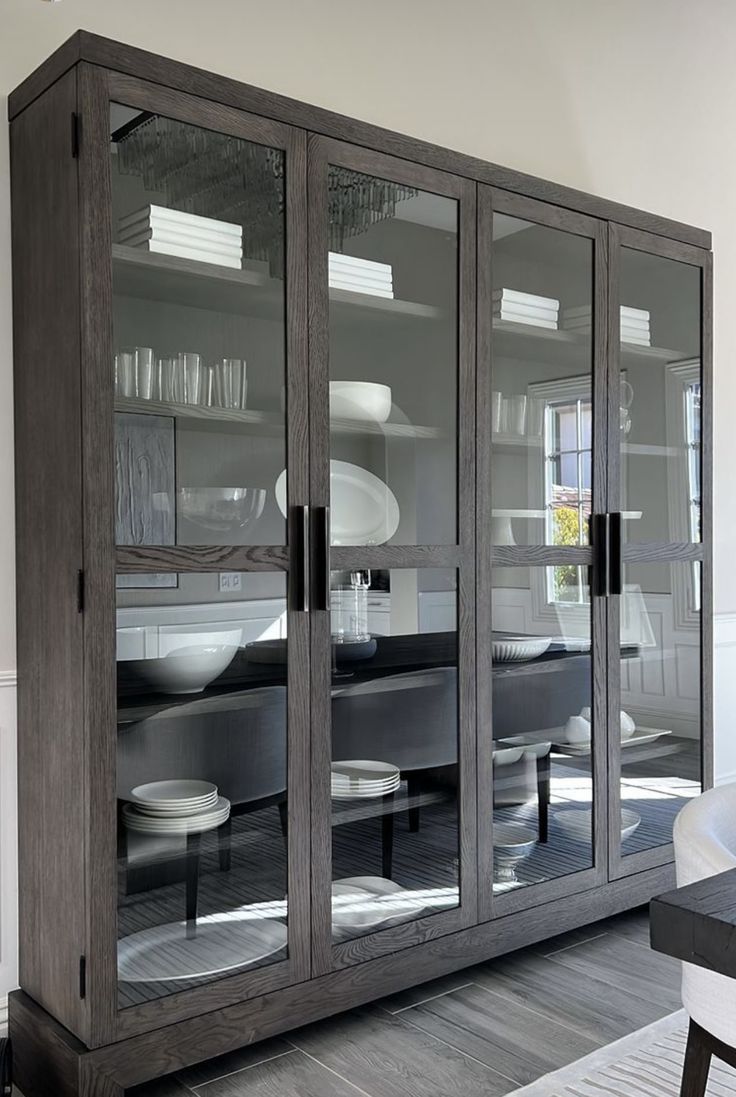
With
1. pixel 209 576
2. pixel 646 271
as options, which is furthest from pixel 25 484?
pixel 646 271

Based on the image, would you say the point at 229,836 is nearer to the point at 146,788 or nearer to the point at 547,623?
the point at 146,788

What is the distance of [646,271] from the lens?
9.48ft

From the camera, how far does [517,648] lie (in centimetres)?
257

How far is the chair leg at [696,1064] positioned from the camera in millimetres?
1538

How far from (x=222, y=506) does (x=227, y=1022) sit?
1058 mm

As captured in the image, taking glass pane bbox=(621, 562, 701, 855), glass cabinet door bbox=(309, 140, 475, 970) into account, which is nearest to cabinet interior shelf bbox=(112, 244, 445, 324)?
glass cabinet door bbox=(309, 140, 475, 970)

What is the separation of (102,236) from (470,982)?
77.2 inches

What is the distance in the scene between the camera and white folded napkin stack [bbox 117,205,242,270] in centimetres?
192

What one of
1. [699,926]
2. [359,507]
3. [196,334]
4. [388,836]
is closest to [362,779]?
[388,836]

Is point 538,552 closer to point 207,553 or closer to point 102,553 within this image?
point 207,553

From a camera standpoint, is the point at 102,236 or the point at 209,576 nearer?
the point at 102,236

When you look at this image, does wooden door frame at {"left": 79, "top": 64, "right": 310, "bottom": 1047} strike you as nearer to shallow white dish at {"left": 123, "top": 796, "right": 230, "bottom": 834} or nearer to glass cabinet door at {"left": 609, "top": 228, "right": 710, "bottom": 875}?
shallow white dish at {"left": 123, "top": 796, "right": 230, "bottom": 834}

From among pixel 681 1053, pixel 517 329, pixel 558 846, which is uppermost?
pixel 517 329

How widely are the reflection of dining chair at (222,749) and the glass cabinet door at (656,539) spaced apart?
1.13 m
